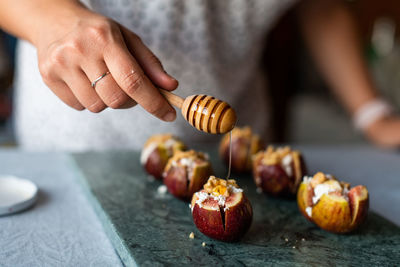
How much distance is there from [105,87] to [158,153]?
1.04 ft

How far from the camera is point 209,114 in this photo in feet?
2.35

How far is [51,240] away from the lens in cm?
74

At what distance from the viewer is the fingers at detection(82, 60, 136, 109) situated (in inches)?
28.4


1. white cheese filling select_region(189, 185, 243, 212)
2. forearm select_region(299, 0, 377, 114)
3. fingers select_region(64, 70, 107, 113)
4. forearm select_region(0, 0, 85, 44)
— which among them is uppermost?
→ forearm select_region(299, 0, 377, 114)

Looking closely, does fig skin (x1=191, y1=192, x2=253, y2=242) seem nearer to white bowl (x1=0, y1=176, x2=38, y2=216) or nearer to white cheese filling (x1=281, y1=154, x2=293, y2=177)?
white cheese filling (x1=281, y1=154, x2=293, y2=177)

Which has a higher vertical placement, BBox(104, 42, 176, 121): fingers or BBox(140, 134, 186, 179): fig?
BBox(104, 42, 176, 121): fingers

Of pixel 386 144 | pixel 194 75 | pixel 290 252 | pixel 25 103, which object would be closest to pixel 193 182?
pixel 290 252

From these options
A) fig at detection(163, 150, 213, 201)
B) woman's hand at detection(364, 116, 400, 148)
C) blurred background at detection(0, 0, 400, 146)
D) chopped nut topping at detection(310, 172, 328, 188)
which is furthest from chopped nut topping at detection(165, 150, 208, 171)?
blurred background at detection(0, 0, 400, 146)

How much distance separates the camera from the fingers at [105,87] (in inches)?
28.4

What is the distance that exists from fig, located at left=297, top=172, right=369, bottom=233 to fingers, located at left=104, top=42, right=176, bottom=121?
351mm

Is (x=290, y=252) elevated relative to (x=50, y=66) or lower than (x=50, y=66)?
lower

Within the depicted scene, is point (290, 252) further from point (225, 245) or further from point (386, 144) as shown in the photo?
point (386, 144)

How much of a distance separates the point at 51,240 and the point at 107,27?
0.38 meters

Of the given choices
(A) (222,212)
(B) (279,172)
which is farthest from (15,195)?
(B) (279,172)
